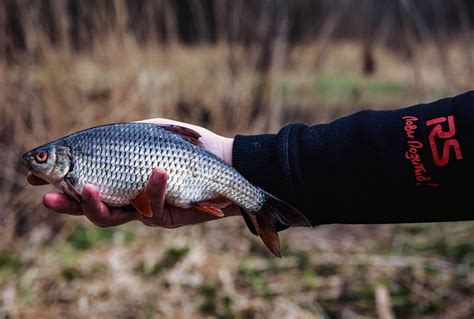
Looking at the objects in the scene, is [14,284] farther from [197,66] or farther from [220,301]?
[197,66]

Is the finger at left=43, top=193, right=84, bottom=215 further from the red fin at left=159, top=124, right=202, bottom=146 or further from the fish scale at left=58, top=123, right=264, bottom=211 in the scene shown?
the red fin at left=159, top=124, right=202, bottom=146

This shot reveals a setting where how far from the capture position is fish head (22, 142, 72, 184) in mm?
2021

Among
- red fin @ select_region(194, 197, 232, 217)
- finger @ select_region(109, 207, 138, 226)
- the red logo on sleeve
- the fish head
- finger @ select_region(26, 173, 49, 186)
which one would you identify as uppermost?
the red logo on sleeve

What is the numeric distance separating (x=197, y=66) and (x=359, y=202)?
10.4ft

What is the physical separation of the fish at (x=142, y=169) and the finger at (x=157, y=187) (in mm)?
23

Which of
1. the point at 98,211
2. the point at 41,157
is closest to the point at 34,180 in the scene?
the point at 41,157

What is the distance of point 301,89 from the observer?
513cm

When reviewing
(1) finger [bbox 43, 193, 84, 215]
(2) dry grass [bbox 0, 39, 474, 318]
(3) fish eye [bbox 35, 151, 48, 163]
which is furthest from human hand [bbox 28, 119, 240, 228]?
(2) dry grass [bbox 0, 39, 474, 318]

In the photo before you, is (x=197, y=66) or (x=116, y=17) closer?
(x=116, y=17)

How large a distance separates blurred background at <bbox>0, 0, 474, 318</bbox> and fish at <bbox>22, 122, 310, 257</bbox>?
136 centimetres

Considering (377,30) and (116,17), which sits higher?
(116,17)

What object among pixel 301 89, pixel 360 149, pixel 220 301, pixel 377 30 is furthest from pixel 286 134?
pixel 377 30

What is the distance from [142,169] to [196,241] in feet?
6.79

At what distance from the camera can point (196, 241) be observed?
4.03 m
